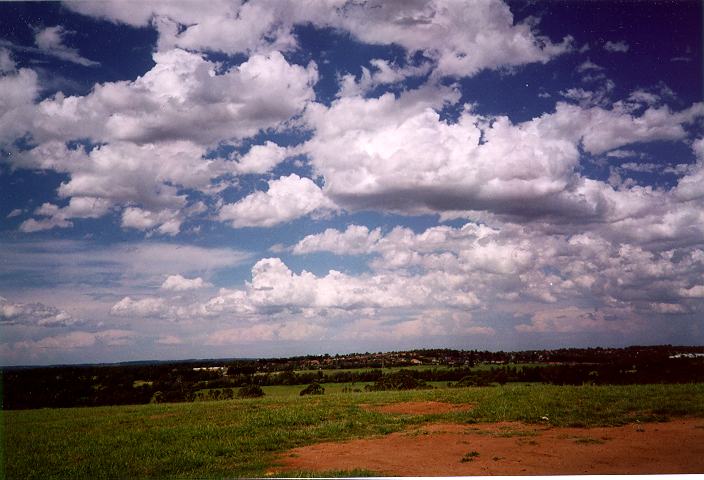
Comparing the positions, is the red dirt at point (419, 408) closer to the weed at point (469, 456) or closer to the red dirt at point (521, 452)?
the red dirt at point (521, 452)

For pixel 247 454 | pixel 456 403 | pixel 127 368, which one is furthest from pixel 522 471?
pixel 127 368

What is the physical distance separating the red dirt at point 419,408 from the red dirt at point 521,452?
14.6ft

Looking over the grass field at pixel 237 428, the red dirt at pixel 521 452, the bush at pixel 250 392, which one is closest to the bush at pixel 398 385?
the bush at pixel 250 392

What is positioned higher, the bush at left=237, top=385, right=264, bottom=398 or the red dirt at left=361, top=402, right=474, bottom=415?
the red dirt at left=361, top=402, right=474, bottom=415

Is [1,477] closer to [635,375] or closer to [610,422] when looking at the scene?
[610,422]

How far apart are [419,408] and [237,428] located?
26.4ft

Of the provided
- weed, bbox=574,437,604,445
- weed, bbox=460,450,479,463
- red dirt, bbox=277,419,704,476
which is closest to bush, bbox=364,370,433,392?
red dirt, bbox=277,419,704,476

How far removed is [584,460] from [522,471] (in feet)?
5.79

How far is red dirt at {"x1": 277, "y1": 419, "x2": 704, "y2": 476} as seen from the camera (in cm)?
1145

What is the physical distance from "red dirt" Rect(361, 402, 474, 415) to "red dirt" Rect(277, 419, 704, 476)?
4460 mm

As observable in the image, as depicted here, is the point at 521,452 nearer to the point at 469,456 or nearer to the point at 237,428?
the point at 469,456

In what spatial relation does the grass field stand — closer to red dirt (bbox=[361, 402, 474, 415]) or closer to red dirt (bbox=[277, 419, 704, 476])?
red dirt (bbox=[361, 402, 474, 415])

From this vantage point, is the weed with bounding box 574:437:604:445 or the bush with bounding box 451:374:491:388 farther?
the bush with bounding box 451:374:491:388

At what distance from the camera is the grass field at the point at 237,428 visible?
12812 mm
